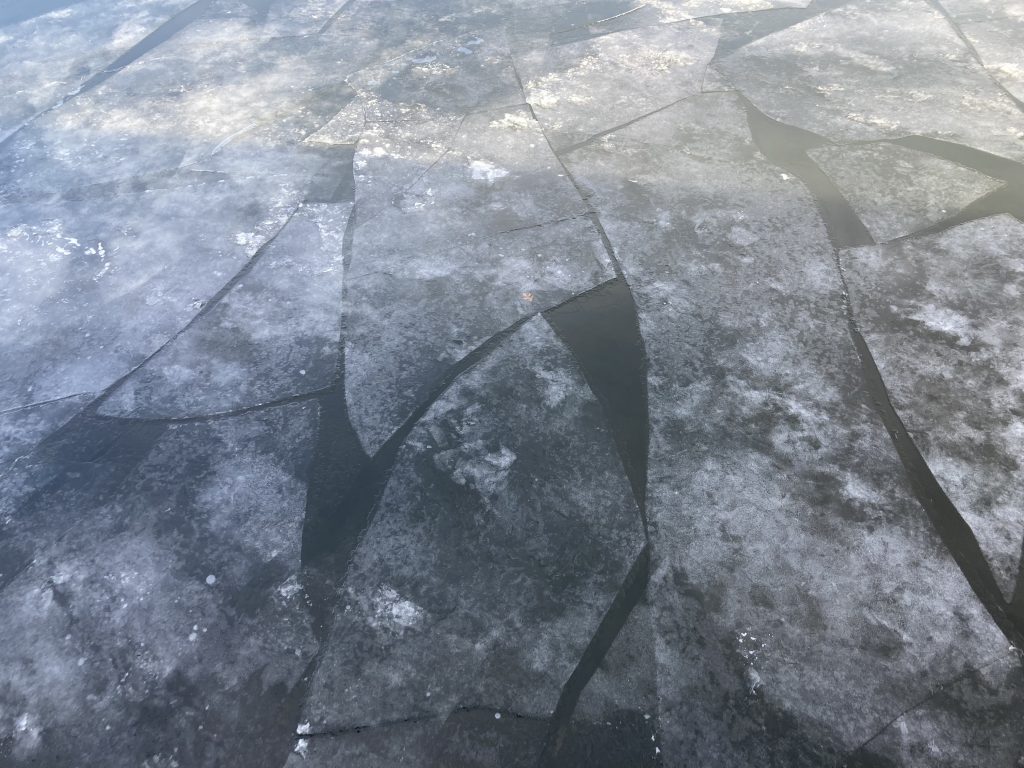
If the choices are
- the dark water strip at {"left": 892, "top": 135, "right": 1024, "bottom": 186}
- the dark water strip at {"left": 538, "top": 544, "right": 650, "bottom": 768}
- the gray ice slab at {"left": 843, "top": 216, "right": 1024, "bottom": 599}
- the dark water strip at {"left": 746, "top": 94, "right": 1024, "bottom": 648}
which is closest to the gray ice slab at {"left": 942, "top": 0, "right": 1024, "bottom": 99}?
the dark water strip at {"left": 892, "top": 135, "right": 1024, "bottom": 186}

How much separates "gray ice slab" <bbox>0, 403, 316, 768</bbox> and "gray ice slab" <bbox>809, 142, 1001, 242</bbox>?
130 inches

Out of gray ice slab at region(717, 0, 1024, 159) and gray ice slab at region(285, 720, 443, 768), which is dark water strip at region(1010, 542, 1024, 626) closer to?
gray ice slab at region(285, 720, 443, 768)

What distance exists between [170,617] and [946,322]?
3559 millimetres

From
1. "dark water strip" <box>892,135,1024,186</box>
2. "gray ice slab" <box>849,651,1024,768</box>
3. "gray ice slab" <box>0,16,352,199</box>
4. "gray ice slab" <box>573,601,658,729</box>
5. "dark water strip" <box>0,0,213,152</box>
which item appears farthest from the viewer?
"dark water strip" <box>0,0,213,152</box>

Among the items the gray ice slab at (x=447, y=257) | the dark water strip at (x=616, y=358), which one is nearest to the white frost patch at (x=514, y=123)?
the gray ice slab at (x=447, y=257)

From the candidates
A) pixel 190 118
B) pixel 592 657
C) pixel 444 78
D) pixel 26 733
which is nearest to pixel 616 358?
pixel 592 657

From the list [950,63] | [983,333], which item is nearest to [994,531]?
[983,333]

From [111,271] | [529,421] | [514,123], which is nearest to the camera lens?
[529,421]

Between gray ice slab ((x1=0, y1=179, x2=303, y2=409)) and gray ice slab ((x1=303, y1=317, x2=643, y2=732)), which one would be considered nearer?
gray ice slab ((x1=303, y1=317, x2=643, y2=732))

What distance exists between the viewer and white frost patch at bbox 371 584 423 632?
211cm

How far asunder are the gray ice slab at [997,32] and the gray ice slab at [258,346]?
4.84m

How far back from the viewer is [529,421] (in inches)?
103

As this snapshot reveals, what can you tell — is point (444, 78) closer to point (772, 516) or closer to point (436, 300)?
point (436, 300)

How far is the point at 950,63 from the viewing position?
4453mm
